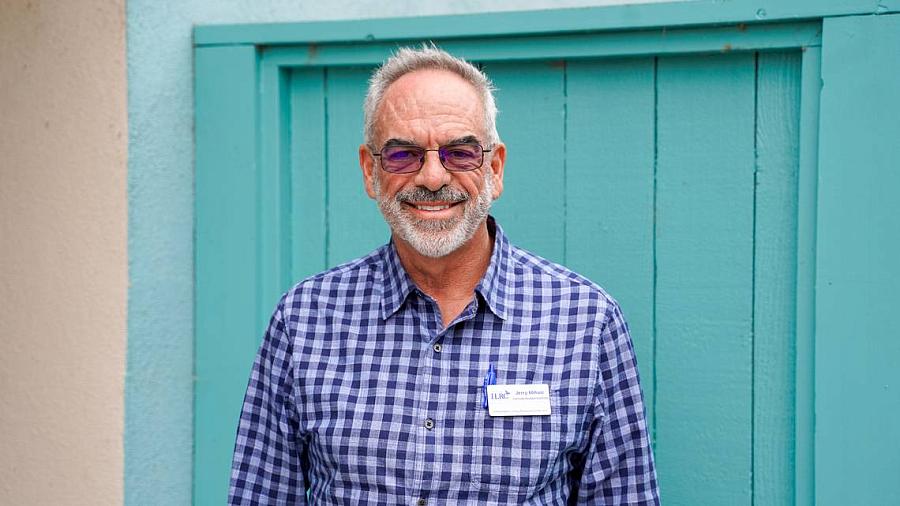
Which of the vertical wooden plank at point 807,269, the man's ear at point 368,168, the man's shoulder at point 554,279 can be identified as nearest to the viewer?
the man's shoulder at point 554,279

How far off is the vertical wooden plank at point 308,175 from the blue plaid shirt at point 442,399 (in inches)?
22.1

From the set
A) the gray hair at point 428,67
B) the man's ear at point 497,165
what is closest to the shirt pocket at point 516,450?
the man's ear at point 497,165

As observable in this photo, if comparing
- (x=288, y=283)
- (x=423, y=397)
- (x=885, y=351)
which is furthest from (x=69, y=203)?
(x=885, y=351)

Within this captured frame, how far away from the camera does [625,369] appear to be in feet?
6.66

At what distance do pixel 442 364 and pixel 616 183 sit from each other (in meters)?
0.77

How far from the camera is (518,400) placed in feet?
6.46

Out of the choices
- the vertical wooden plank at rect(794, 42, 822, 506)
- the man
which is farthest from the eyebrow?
the vertical wooden plank at rect(794, 42, 822, 506)

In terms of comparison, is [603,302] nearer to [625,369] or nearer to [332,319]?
[625,369]

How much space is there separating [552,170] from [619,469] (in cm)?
84

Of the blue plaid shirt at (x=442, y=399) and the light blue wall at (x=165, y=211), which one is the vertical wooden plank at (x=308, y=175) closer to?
the light blue wall at (x=165, y=211)

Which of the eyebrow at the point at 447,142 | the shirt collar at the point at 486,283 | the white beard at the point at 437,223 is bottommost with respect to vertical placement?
the shirt collar at the point at 486,283

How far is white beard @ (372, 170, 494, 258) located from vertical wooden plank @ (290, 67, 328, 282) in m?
0.70

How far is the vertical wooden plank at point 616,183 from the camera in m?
2.47

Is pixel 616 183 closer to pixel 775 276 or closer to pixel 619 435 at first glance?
pixel 775 276
